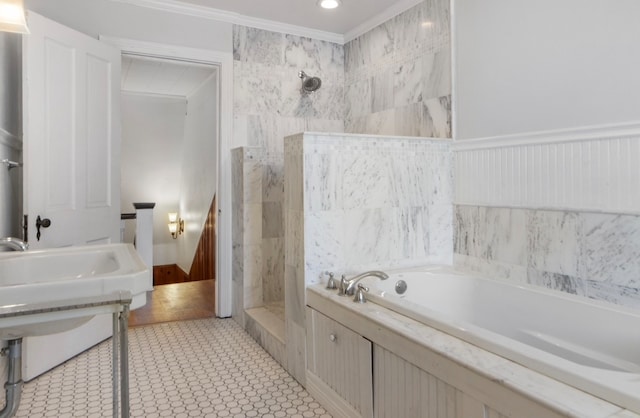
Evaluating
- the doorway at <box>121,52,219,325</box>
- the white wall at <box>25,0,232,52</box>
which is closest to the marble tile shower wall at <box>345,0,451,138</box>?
the white wall at <box>25,0,232,52</box>

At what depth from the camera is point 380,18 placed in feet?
10.6

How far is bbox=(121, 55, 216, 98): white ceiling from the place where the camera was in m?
4.20

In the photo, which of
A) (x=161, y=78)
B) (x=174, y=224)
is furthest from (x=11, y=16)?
(x=174, y=224)

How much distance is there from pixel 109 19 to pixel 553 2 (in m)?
2.74

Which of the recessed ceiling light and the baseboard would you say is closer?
the baseboard

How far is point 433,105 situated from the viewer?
277 centimetres

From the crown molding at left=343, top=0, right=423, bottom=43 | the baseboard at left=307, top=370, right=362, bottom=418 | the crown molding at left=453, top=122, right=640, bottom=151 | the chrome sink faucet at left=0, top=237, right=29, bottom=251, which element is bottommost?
the baseboard at left=307, top=370, right=362, bottom=418

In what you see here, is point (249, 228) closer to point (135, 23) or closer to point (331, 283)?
point (331, 283)

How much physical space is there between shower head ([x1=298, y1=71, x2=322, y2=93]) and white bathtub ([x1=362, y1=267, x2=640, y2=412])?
1851mm

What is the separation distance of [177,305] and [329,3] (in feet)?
8.97

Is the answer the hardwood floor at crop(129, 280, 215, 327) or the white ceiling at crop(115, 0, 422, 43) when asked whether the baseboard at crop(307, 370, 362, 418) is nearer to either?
the hardwood floor at crop(129, 280, 215, 327)

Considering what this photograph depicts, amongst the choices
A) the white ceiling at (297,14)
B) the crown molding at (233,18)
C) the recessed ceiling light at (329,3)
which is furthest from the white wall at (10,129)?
the recessed ceiling light at (329,3)

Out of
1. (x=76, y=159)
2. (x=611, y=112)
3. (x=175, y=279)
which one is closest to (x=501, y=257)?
(x=611, y=112)

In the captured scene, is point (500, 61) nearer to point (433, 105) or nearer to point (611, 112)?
point (433, 105)
